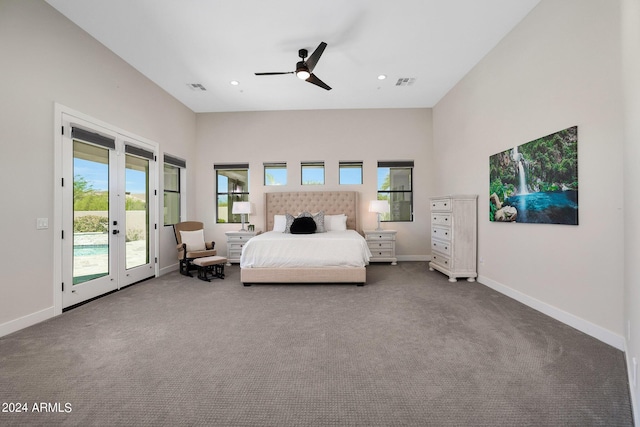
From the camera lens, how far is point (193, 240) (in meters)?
4.97

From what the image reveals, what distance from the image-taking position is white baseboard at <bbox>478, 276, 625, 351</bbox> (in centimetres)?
224

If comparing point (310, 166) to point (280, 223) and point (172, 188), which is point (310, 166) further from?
point (172, 188)

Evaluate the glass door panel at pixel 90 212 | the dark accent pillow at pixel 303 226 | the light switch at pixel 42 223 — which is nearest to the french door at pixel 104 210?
the glass door panel at pixel 90 212

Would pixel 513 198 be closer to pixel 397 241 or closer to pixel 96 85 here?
pixel 397 241

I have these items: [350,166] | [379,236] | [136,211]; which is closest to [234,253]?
[136,211]

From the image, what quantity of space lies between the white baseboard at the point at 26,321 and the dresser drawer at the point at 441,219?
578cm

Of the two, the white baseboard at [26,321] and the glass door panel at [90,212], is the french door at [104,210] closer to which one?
the glass door panel at [90,212]

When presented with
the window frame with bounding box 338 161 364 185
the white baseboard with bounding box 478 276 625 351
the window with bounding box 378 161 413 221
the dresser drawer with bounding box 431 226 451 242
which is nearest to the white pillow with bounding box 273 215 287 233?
the window frame with bounding box 338 161 364 185

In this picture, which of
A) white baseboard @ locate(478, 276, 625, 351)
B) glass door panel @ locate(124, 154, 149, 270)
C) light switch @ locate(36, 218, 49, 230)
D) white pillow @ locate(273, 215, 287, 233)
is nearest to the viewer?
white baseboard @ locate(478, 276, 625, 351)

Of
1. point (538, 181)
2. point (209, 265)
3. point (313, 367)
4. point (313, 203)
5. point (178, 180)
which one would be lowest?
point (313, 367)

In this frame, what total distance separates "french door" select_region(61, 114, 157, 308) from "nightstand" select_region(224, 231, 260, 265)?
4.80 ft

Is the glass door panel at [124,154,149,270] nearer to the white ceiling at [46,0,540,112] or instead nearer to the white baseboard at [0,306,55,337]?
the white baseboard at [0,306,55,337]

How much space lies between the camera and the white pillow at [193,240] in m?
4.89

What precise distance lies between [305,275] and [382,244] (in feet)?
7.78
